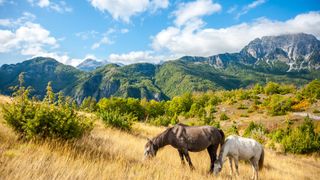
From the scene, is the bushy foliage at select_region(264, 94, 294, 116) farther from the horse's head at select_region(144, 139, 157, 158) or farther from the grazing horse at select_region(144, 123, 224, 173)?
the horse's head at select_region(144, 139, 157, 158)

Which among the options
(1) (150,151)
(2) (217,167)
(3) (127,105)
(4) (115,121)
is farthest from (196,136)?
(3) (127,105)

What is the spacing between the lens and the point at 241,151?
9.20 meters

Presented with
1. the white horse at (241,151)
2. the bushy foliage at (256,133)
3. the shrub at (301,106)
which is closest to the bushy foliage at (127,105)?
the shrub at (301,106)

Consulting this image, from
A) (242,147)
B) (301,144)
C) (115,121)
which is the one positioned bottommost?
(301,144)

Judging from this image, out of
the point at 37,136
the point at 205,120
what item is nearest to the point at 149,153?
the point at 37,136

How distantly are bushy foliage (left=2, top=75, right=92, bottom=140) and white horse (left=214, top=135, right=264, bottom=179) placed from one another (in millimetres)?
4787

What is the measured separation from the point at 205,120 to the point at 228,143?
105ft

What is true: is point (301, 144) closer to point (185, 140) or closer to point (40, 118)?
point (185, 140)

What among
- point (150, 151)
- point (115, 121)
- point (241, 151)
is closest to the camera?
point (150, 151)

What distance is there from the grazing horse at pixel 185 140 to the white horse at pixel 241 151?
38 centimetres

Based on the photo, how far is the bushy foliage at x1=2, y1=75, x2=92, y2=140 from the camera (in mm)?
6594

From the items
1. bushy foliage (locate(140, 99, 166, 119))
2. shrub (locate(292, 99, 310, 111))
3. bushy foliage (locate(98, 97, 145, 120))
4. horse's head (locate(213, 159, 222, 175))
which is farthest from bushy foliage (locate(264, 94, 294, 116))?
horse's head (locate(213, 159, 222, 175))

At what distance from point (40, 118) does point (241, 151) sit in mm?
6770

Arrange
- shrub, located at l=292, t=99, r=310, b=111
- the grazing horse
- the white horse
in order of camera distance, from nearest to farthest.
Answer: the grazing horse
the white horse
shrub, located at l=292, t=99, r=310, b=111
